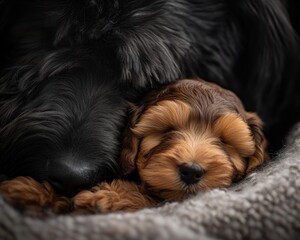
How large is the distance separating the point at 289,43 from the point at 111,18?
569 millimetres

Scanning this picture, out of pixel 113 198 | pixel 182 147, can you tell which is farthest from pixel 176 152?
pixel 113 198

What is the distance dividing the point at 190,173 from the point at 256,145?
26cm

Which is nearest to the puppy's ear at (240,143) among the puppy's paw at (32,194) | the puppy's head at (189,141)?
the puppy's head at (189,141)

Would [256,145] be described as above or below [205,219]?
below

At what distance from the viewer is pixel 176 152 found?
47.9 inches

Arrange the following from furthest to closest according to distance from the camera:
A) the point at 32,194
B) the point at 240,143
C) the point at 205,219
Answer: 1. the point at 240,143
2. the point at 32,194
3. the point at 205,219

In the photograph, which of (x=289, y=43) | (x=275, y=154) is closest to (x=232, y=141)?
(x=275, y=154)

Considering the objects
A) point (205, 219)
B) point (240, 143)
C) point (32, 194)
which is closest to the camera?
point (205, 219)

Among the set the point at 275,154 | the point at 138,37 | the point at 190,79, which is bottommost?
the point at 275,154

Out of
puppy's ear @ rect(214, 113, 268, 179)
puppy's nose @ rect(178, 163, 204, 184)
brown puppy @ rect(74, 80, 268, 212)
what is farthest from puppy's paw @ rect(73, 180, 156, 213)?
puppy's ear @ rect(214, 113, 268, 179)

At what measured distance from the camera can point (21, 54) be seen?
1404 mm

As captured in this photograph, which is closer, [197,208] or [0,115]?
[197,208]

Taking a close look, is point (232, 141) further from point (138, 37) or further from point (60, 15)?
point (60, 15)

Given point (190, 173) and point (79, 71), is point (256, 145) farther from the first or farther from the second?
point (79, 71)
